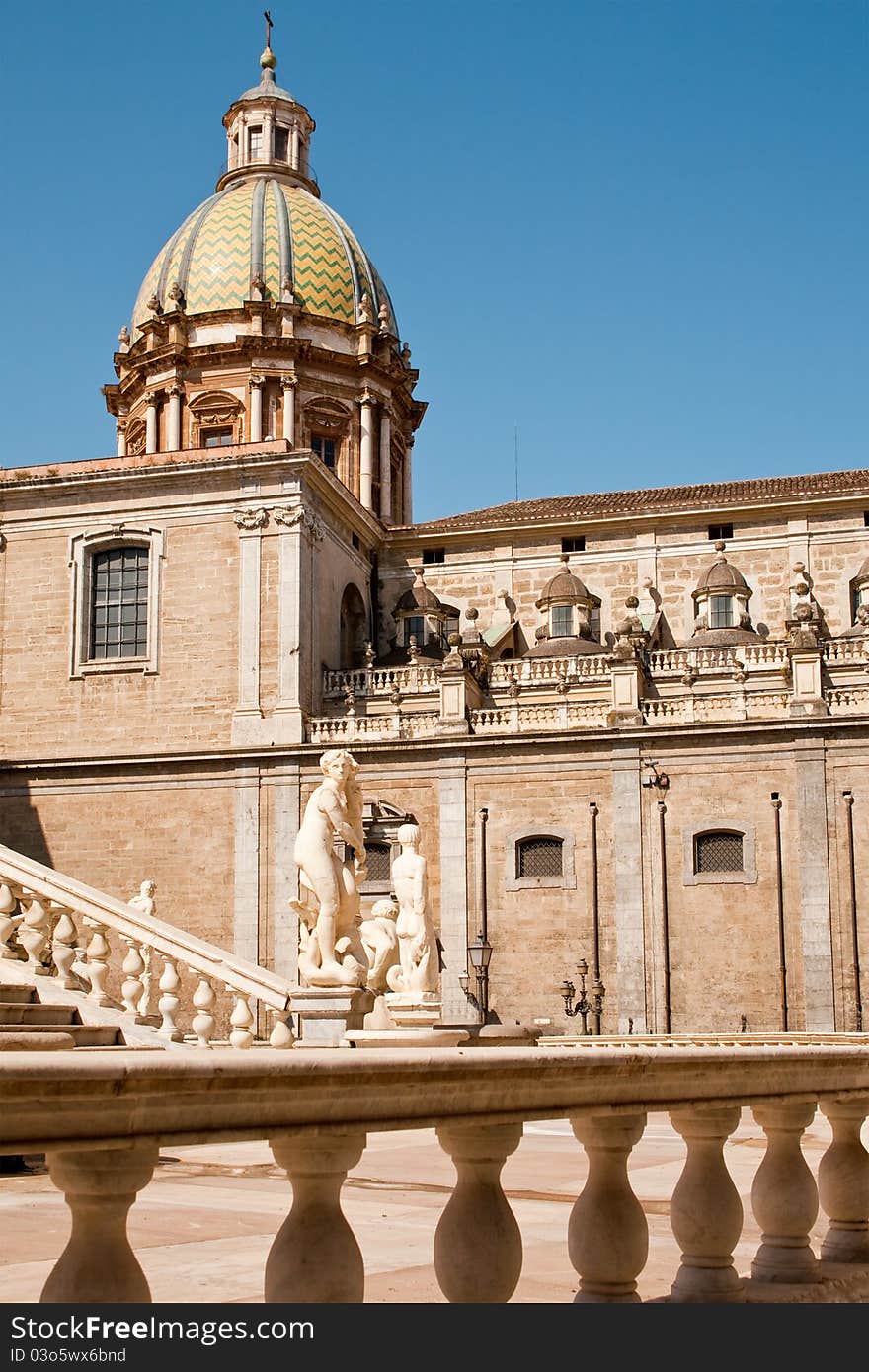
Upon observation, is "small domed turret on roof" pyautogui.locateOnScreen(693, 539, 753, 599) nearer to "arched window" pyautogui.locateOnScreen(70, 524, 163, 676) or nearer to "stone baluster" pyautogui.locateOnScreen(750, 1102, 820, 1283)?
"arched window" pyautogui.locateOnScreen(70, 524, 163, 676)

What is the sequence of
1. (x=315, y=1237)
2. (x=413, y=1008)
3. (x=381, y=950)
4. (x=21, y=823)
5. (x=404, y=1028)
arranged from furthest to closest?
(x=21, y=823) < (x=381, y=950) < (x=413, y=1008) < (x=404, y=1028) < (x=315, y=1237)

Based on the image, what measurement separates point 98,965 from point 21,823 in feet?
69.0

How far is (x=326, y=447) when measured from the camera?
47.0m

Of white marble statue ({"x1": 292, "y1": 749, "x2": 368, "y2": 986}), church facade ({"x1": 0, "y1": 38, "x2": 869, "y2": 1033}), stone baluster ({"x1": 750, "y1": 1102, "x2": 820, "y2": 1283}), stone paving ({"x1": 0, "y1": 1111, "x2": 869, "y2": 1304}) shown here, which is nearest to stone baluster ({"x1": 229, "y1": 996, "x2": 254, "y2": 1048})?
white marble statue ({"x1": 292, "y1": 749, "x2": 368, "y2": 986})

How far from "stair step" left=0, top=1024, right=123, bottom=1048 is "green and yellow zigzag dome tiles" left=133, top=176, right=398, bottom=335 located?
3499cm

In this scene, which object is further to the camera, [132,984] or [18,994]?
[132,984]

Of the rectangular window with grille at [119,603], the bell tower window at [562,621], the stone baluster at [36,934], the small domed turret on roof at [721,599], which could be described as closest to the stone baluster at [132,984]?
the stone baluster at [36,934]

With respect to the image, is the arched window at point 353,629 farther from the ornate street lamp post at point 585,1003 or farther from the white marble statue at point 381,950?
the white marble statue at point 381,950

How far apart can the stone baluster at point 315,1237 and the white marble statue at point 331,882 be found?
12.1 metres

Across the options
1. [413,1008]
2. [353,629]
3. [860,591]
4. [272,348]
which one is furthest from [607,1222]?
[272,348]

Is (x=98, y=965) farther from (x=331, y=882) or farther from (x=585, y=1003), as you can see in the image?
(x=585, y=1003)

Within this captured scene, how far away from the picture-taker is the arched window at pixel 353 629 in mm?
40344
